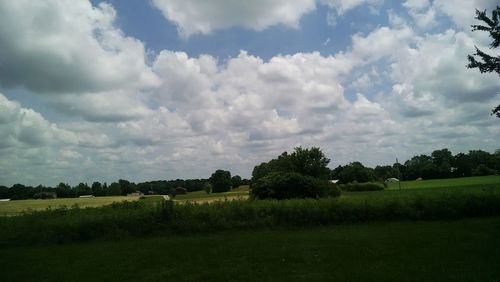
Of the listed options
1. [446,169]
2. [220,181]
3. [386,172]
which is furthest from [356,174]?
[386,172]

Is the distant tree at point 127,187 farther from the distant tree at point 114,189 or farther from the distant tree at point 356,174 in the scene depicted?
the distant tree at point 356,174

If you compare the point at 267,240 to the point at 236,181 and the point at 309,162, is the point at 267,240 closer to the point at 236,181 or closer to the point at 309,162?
the point at 309,162

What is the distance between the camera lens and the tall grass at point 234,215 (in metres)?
24.0

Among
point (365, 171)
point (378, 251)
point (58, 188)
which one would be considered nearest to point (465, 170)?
point (365, 171)

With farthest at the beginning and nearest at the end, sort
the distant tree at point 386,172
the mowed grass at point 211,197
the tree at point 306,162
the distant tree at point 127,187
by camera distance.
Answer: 1. the distant tree at point 386,172
2. the distant tree at point 127,187
3. the tree at point 306,162
4. the mowed grass at point 211,197

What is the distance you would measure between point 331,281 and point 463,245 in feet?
25.0

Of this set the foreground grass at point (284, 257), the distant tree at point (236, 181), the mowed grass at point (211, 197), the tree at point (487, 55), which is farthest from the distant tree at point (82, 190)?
the tree at point (487, 55)

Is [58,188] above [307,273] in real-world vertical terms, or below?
above

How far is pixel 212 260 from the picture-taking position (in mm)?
15031

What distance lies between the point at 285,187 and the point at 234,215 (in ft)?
38.3

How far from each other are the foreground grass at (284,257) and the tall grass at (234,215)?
1594 mm

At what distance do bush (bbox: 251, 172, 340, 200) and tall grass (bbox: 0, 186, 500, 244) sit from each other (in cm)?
964

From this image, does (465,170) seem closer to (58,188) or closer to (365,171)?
(365,171)

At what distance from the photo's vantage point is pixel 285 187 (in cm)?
3647
